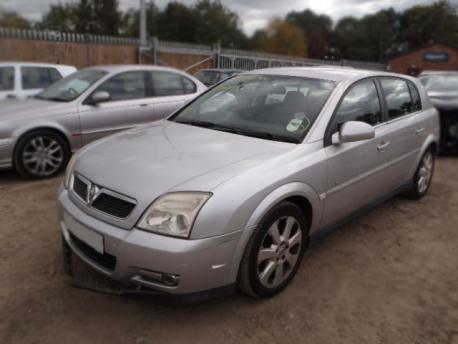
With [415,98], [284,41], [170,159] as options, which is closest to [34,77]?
[170,159]

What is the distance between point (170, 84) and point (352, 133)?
167 inches

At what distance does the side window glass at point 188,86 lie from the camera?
6926 mm

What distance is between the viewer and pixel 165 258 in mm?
2305

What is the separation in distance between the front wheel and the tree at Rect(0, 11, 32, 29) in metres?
33.6

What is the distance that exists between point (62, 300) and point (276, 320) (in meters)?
1.44

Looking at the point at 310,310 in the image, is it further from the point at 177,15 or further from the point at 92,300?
the point at 177,15

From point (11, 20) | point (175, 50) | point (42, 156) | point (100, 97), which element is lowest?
point (42, 156)

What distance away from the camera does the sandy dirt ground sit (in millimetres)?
2541

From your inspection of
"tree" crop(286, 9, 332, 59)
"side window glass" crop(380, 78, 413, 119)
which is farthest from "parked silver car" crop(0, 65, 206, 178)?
"tree" crop(286, 9, 332, 59)

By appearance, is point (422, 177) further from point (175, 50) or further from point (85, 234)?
point (175, 50)

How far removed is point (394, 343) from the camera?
2529 millimetres

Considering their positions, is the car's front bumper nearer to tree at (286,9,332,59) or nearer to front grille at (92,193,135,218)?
front grille at (92,193,135,218)

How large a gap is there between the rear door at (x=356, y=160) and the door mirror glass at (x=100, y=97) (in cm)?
347

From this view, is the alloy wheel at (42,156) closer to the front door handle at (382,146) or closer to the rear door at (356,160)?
the rear door at (356,160)
